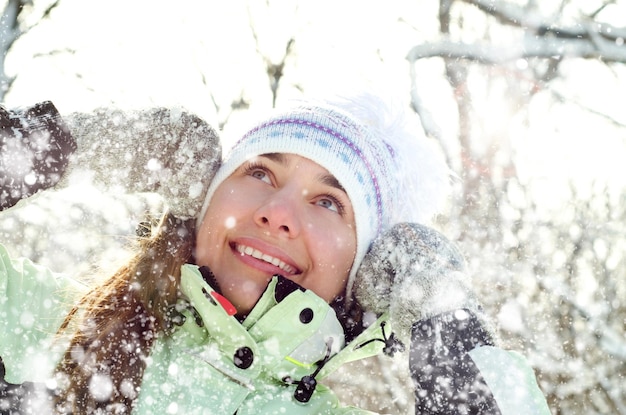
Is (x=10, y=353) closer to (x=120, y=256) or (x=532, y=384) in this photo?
(x=120, y=256)

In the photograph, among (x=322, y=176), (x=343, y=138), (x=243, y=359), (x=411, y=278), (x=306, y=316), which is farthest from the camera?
(x=343, y=138)

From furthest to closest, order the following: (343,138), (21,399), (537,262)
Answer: (537,262) → (343,138) → (21,399)

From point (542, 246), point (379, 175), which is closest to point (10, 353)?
point (379, 175)

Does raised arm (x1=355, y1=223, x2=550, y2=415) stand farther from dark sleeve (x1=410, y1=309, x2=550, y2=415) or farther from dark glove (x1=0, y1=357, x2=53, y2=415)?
dark glove (x1=0, y1=357, x2=53, y2=415)

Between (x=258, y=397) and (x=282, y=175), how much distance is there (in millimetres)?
824

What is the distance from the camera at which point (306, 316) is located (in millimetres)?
1774

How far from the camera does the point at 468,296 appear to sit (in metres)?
1.89

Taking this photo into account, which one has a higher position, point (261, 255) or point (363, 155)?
point (363, 155)

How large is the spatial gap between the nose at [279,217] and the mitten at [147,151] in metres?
0.32

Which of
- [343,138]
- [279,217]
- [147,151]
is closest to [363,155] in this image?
[343,138]

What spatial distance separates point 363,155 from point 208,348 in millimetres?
1015

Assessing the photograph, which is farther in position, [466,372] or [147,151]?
[147,151]

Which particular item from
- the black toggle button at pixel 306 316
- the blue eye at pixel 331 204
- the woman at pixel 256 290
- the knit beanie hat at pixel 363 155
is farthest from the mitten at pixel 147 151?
the black toggle button at pixel 306 316

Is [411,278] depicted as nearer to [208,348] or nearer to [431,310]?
[431,310]
